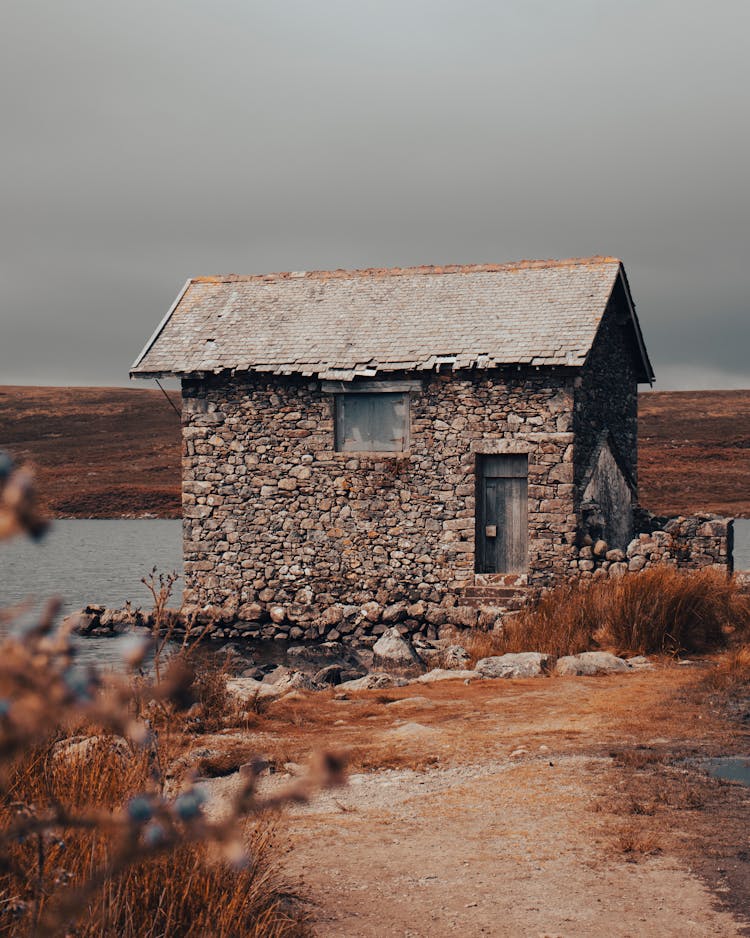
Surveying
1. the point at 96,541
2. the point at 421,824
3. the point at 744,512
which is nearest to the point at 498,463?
the point at 421,824

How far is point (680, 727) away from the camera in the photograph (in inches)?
360

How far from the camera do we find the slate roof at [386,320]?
17.0 metres

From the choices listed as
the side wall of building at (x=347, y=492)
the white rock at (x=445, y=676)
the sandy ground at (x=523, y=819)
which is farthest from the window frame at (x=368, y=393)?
the sandy ground at (x=523, y=819)

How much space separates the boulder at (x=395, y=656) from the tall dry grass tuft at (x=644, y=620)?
767 mm

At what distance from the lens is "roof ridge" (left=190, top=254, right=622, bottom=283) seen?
1847 cm

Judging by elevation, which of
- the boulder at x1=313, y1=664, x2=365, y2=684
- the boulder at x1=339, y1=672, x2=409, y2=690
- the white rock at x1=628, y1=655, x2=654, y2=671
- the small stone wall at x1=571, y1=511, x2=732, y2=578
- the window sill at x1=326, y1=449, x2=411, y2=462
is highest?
the window sill at x1=326, y1=449, x2=411, y2=462

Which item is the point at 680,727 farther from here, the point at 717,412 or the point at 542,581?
the point at 717,412

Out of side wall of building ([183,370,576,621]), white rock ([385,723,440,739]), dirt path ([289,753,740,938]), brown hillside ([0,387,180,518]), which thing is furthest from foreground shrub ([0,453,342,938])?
brown hillside ([0,387,180,518])

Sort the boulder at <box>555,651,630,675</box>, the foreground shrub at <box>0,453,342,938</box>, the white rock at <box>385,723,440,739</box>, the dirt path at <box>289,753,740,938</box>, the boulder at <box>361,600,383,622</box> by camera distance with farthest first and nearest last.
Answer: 1. the boulder at <box>361,600,383,622</box>
2. the boulder at <box>555,651,630,675</box>
3. the white rock at <box>385,723,440,739</box>
4. the dirt path at <box>289,753,740,938</box>
5. the foreground shrub at <box>0,453,342,938</box>

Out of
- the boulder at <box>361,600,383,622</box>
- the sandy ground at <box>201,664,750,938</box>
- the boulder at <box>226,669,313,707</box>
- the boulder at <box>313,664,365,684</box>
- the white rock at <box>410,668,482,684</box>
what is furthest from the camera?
the boulder at <box>361,600,383,622</box>

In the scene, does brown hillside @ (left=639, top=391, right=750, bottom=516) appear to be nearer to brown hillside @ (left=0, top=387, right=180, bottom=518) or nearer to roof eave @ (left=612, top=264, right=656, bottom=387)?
roof eave @ (left=612, top=264, right=656, bottom=387)

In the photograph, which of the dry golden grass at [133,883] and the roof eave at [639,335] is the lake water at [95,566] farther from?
the dry golden grass at [133,883]

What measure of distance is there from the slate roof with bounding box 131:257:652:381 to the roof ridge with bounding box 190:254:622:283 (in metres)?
0.02

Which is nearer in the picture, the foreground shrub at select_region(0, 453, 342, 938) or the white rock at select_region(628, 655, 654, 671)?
the foreground shrub at select_region(0, 453, 342, 938)
